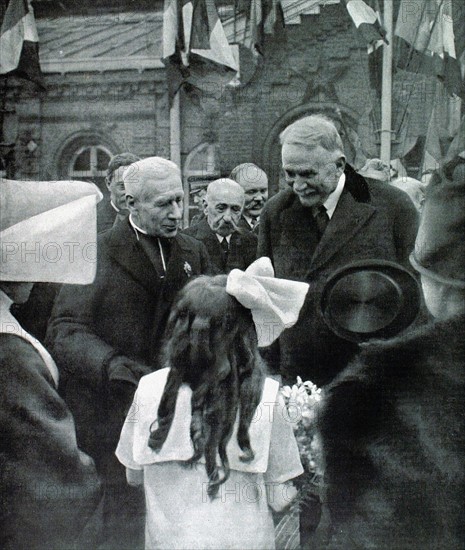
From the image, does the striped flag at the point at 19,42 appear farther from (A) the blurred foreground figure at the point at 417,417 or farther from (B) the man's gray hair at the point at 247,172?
(A) the blurred foreground figure at the point at 417,417

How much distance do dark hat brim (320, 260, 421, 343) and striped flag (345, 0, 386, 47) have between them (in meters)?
1.02

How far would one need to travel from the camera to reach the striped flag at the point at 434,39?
12.0ft

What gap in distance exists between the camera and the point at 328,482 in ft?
12.0

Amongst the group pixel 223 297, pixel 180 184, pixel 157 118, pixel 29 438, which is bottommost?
pixel 29 438

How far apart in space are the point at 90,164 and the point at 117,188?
0.62 feet

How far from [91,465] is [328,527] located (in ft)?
3.69

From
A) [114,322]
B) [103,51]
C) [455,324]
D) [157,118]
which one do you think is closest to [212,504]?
[114,322]

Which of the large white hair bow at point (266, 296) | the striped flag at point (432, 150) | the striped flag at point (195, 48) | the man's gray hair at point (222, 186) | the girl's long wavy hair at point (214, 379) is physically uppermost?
the striped flag at point (195, 48)

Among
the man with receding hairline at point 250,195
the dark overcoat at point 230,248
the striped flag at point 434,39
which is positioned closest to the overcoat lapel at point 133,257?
the dark overcoat at point 230,248

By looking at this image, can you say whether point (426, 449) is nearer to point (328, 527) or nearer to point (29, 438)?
point (328, 527)

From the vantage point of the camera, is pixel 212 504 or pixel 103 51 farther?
pixel 103 51

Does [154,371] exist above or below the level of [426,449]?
above

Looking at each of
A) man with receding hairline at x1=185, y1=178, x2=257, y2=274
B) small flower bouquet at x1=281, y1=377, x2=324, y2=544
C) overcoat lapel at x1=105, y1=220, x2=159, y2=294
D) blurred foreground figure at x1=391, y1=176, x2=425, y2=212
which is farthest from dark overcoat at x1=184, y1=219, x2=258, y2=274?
blurred foreground figure at x1=391, y1=176, x2=425, y2=212

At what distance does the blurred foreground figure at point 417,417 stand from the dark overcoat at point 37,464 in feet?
3.83
